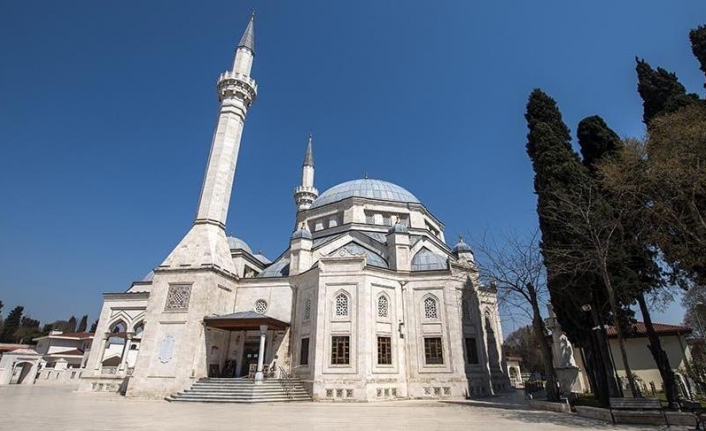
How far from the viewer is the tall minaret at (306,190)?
3372 centimetres

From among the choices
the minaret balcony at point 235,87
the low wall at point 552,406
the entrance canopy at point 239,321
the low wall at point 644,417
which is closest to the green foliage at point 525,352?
the low wall at point 552,406

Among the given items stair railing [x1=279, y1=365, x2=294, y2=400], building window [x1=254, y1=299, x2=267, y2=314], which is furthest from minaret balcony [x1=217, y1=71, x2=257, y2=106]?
stair railing [x1=279, y1=365, x2=294, y2=400]

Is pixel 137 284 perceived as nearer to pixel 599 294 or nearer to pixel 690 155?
pixel 599 294

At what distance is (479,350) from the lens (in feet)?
65.1

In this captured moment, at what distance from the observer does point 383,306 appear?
1973 centimetres

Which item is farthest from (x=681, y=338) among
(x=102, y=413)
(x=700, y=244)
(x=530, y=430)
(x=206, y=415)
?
(x=102, y=413)

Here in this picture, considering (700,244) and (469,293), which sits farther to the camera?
(469,293)

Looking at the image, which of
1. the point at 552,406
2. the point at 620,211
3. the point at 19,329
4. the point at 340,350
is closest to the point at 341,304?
the point at 340,350

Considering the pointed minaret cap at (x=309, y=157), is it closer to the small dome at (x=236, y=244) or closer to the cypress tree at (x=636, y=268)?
the small dome at (x=236, y=244)

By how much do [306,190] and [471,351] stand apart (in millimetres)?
20258

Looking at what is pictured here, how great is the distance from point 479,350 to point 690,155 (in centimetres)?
1331

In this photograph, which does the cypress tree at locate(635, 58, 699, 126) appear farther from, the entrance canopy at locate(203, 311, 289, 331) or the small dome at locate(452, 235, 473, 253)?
the entrance canopy at locate(203, 311, 289, 331)

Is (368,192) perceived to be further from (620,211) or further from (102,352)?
(102,352)

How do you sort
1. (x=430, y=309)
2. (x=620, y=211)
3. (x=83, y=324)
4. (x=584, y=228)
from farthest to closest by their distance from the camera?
1. (x=83, y=324)
2. (x=430, y=309)
3. (x=584, y=228)
4. (x=620, y=211)
